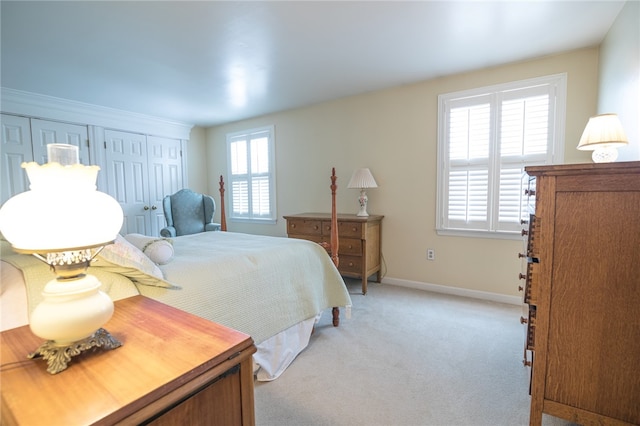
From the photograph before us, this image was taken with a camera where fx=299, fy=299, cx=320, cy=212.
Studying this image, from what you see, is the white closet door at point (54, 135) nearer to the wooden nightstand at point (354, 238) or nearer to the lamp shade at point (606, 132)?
the wooden nightstand at point (354, 238)

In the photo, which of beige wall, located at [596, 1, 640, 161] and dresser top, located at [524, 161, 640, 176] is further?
beige wall, located at [596, 1, 640, 161]

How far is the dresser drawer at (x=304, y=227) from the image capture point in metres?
3.50

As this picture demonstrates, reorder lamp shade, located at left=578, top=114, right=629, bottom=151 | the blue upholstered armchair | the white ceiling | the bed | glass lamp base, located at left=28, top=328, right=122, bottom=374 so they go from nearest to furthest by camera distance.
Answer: glass lamp base, located at left=28, top=328, right=122, bottom=374 < the bed < lamp shade, located at left=578, top=114, right=629, bottom=151 < the white ceiling < the blue upholstered armchair

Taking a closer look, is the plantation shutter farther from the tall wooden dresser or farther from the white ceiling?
the tall wooden dresser

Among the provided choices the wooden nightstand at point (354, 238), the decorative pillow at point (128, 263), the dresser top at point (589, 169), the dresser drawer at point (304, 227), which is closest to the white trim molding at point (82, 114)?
the dresser drawer at point (304, 227)

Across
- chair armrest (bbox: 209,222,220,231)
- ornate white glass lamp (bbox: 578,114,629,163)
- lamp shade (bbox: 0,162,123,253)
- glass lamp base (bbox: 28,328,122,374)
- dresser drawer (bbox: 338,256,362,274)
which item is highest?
ornate white glass lamp (bbox: 578,114,629,163)

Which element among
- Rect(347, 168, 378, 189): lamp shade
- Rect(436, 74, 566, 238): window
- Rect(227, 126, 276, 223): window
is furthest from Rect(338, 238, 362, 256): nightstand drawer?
Rect(227, 126, 276, 223): window

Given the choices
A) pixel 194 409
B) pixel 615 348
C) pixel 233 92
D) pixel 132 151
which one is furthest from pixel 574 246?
pixel 132 151

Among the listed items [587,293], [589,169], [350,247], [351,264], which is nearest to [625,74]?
[589,169]

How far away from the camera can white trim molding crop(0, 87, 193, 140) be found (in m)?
3.31

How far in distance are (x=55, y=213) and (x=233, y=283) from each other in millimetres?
1028

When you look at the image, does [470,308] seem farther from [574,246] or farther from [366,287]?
[574,246]

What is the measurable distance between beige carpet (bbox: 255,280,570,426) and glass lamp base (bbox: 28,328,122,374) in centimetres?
98

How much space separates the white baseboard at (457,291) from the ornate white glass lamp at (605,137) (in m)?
1.58
